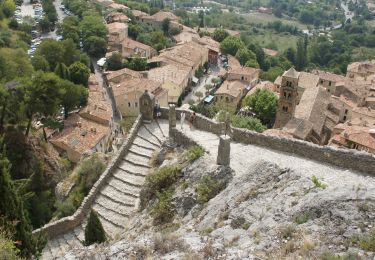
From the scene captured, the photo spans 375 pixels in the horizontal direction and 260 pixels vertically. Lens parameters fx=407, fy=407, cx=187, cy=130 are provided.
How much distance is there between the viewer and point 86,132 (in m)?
41.0

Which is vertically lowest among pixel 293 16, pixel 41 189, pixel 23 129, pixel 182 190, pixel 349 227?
pixel 293 16

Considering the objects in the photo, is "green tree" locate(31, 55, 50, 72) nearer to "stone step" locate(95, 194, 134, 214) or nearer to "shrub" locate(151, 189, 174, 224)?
"stone step" locate(95, 194, 134, 214)

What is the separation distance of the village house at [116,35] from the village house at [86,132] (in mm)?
24317

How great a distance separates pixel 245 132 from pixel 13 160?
65.9 feet

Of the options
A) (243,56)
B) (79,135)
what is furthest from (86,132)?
(243,56)

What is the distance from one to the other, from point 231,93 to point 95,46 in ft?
84.5

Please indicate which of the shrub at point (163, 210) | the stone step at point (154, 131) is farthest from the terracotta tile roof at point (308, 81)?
the shrub at point (163, 210)

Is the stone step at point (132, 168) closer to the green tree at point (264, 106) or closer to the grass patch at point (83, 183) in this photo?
the grass patch at point (83, 183)

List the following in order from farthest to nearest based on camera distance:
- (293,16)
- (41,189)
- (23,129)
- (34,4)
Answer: (293,16)
(34,4)
(23,129)
(41,189)

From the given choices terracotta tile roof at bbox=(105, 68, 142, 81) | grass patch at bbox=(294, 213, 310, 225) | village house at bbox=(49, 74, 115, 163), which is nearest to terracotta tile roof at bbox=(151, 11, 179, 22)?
terracotta tile roof at bbox=(105, 68, 142, 81)

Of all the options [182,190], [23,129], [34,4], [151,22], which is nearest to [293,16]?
[151,22]

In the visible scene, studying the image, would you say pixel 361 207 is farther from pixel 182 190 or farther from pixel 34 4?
pixel 34 4

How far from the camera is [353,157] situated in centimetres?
1580

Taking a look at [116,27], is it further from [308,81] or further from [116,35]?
[308,81]
